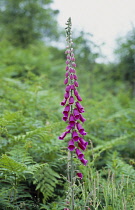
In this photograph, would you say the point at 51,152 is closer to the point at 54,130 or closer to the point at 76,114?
the point at 54,130

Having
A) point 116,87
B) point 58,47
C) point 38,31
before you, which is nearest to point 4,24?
point 38,31

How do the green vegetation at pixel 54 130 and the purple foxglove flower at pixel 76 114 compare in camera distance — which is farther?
the green vegetation at pixel 54 130

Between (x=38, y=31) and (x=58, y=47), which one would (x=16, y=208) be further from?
(x=58, y=47)

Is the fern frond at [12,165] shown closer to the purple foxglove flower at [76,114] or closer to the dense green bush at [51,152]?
the dense green bush at [51,152]

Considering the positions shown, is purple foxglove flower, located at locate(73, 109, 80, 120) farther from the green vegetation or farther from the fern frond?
the fern frond

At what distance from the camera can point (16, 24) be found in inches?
441

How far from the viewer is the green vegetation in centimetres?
289

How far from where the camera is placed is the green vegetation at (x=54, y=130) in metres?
2.89

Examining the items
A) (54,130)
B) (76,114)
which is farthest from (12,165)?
(54,130)

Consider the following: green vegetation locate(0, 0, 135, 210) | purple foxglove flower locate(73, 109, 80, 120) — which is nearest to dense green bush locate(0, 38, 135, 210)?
green vegetation locate(0, 0, 135, 210)

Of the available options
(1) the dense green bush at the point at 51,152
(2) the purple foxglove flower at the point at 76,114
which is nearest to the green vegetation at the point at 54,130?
(1) the dense green bush at the point at 51,152

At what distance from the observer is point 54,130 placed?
4387 mm

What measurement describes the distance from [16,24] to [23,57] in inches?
73.4

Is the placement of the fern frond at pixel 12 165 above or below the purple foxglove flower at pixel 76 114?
below
